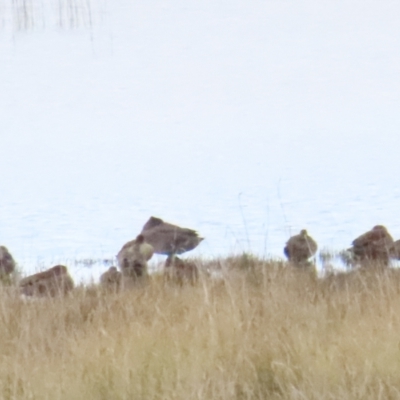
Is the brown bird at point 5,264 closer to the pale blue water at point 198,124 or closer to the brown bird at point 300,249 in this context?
the pale blue water at point 198,124

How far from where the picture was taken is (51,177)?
959 centimetres

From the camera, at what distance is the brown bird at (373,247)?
5.55 m

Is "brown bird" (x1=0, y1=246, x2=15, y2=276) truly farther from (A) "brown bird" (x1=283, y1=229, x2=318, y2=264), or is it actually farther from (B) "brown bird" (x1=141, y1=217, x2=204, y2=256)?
(A) "brown bird" (x1=283, y1=229, x2=318, y2=264)

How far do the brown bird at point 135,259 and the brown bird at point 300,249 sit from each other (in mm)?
749

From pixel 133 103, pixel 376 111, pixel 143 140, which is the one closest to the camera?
pixel 143 140

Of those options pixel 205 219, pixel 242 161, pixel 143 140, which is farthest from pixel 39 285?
pixel 143 140

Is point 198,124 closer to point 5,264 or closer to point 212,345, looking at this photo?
point 5,264

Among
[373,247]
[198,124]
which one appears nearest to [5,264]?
[373,247]

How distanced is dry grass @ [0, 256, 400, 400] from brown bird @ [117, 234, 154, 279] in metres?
0.61

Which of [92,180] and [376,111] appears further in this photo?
[376,111]

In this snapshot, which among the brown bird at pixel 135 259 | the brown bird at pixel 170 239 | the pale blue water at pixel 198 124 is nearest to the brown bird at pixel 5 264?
the pale blue water at pixel 198 124

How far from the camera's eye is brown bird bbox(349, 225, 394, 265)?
5555mm

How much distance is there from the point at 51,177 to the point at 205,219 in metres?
2.43

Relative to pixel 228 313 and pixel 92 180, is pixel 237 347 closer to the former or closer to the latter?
pixel 228 313
